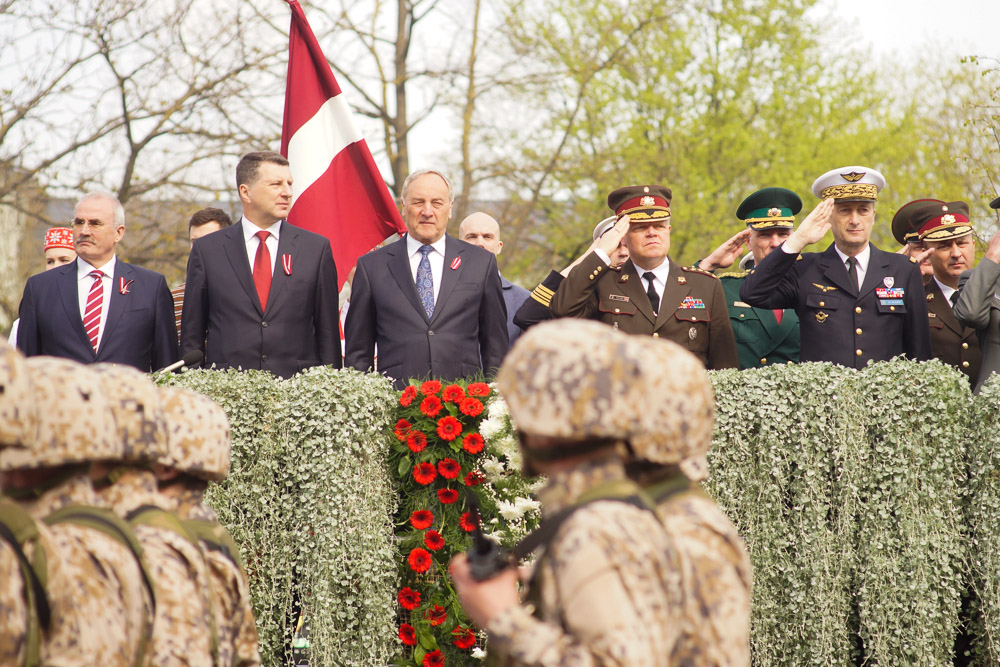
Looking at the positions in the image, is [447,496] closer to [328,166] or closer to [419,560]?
[419,560]

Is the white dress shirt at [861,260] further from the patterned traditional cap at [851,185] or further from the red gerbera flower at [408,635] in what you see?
the red gerbera flower at [408,635]

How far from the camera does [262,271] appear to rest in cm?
671

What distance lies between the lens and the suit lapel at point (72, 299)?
6.84 m

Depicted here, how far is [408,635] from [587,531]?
11.2 feet

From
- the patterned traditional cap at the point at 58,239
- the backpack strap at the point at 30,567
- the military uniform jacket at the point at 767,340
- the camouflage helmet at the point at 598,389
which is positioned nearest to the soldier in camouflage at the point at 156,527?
the backpack strap at the point at 30,567

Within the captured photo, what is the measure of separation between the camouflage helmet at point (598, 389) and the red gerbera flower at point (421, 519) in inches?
124

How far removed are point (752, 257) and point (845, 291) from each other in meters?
2.01

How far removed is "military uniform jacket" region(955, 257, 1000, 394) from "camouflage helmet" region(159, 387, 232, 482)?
4860 millimetres

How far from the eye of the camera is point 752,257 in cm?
888

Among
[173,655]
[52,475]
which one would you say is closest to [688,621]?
[173,655]

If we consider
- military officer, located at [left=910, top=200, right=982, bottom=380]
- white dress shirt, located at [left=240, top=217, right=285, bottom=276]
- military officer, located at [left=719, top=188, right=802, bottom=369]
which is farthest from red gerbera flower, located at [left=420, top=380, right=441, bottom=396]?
military officer, located at [left=910, top=200, right=982, bottom=380]

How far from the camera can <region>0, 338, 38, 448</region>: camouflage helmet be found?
2.43m

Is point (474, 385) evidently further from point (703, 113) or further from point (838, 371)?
point (703, 113)

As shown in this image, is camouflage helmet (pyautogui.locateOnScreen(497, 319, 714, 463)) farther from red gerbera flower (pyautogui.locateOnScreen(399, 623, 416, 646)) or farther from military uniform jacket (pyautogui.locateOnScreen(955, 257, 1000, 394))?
military uniform jacket (pyautogui.locateOnScreen(955, 257, 1000, 394))
